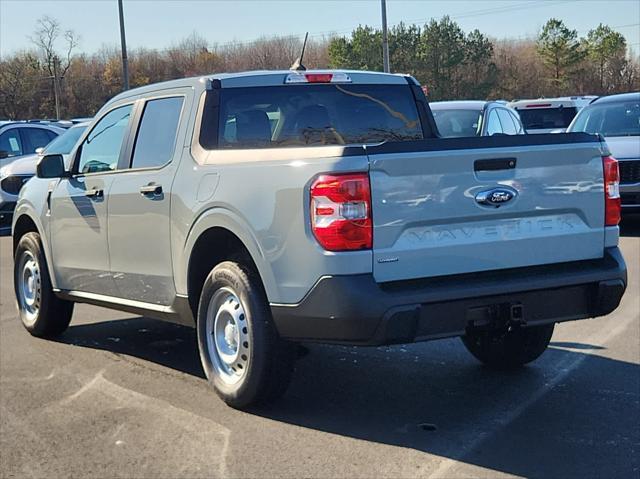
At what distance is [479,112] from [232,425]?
8207 mm

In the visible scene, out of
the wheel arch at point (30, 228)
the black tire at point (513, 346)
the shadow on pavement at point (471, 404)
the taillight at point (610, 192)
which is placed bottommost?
the shadow on pavement at point (471, 404)

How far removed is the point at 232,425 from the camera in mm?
4609

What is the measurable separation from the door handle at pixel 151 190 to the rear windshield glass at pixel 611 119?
899 centimetres

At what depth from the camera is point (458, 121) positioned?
38.9ft

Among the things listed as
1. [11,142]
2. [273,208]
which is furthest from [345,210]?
[11,142]

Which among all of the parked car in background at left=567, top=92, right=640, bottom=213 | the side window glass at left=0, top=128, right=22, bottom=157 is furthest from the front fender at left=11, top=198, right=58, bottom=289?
the side window glass at left=0, top=128, right=22, bottom=157

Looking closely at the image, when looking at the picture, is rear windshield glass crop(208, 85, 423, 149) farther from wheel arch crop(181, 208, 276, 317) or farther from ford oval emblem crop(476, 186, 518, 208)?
ford oval emblem crop(476, 186, 518, 208)

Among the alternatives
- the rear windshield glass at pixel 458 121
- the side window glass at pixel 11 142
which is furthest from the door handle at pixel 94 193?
the side window glass at pixel 11 142

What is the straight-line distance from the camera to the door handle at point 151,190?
5215 mm

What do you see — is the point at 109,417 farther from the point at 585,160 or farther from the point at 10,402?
the point at 585,160

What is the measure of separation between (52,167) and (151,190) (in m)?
1.42

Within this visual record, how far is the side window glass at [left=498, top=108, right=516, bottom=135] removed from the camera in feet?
40.3

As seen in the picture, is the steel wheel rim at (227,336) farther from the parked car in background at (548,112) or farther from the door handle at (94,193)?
the parked car in background at (548,112)

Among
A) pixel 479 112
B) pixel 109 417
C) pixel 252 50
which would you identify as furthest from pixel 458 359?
pixel 252 50
